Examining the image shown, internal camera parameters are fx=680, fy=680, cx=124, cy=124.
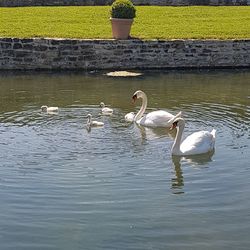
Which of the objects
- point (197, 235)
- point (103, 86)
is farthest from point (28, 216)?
point (103, 86)

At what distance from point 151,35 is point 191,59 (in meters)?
1.54

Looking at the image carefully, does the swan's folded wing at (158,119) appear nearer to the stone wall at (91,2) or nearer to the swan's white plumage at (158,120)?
the swan's white plumage at (158,120)

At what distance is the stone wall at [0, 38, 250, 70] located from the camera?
2044 centimetres

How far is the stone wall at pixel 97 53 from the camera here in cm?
2044

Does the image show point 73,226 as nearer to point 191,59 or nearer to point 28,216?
point 28,216

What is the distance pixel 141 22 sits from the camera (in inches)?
940

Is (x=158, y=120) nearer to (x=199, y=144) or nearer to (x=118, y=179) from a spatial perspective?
(x=199, y=144)

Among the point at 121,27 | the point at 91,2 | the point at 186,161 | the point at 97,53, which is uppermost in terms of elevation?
the point at 91,2

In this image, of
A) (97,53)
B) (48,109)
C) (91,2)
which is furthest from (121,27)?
(91,2)

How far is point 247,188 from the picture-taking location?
9.14 meters

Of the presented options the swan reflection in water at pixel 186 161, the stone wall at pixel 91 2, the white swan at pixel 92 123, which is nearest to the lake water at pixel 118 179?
the swan reflection in water at pixel 186 161

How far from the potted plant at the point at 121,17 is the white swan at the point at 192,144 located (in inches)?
394

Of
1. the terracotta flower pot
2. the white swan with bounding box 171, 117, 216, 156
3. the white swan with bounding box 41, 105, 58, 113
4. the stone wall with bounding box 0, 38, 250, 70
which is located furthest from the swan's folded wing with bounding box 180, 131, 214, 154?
the terracotta flower pot

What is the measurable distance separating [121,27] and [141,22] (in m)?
3.44
